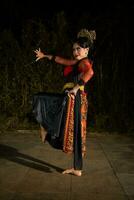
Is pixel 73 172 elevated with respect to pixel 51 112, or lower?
lower

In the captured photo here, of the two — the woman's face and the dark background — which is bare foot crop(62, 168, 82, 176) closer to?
the woman's face

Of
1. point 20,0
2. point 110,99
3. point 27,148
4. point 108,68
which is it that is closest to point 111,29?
point 108,68

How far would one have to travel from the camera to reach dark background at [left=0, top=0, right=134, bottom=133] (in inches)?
417

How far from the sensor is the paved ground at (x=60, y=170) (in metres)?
5.89

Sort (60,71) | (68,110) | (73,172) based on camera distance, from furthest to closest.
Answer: (60,71) → (73,172) → (68,110)

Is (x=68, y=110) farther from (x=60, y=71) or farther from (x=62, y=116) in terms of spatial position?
(x=60, y=71)

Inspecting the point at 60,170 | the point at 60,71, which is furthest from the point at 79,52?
the point at 60,71

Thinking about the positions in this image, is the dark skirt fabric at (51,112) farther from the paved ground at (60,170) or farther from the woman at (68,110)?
the paved ground at (60,170)

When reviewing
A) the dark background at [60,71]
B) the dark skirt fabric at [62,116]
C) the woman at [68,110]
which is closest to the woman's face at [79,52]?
the woman at [68,110]

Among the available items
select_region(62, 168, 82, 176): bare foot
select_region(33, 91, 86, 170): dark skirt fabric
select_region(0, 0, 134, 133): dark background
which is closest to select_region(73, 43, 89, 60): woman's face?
select_region(33, 91, 86, 170): dark skirt fabric

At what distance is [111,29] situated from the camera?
1104 centimetres

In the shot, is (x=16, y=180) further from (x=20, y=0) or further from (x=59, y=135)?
(x=20, y=0)

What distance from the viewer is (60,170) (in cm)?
704

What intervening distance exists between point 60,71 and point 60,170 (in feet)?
12.9
